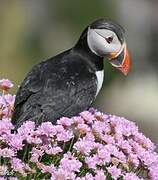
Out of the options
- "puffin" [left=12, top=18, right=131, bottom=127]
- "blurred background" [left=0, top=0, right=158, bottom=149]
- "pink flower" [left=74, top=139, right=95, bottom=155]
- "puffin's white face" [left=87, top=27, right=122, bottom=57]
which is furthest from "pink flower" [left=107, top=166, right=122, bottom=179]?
"blurred background" [left=0, top=0, right=158, bottom=149]

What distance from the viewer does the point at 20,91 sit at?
3861mm

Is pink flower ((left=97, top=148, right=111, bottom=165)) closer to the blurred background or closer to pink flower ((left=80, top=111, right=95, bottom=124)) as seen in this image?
pink flower ((left=80, top=111, right=95, bottom=124))

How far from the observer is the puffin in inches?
147

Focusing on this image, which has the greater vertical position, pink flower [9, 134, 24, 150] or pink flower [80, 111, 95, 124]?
pink flower [80, 111, 95, 124]

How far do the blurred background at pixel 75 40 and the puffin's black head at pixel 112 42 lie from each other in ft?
19.5

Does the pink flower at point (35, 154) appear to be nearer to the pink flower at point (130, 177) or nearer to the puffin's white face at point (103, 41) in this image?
the pink flower at point (130, 177)

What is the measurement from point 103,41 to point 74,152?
102 cm

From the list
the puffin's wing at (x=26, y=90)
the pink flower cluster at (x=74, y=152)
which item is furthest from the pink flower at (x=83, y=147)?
the puffin's wing at (x=26, y=90)

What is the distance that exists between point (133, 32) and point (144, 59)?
55 centimetres

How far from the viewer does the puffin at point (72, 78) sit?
3.74 metres

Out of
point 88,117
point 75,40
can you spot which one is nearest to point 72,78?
point 88,117

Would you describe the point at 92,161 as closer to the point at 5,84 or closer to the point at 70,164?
the point at 70,164

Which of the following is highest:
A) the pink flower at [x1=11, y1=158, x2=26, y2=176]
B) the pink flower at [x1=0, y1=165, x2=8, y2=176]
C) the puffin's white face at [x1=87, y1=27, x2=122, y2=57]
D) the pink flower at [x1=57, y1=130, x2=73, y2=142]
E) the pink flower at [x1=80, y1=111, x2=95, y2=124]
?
the puffin's white face at [x1=87, y1=27, x2=122, y2=57]

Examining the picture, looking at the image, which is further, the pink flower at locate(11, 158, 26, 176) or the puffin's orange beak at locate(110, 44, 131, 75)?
the puffin's orange beak at locate(110, 44, 131, 75)
